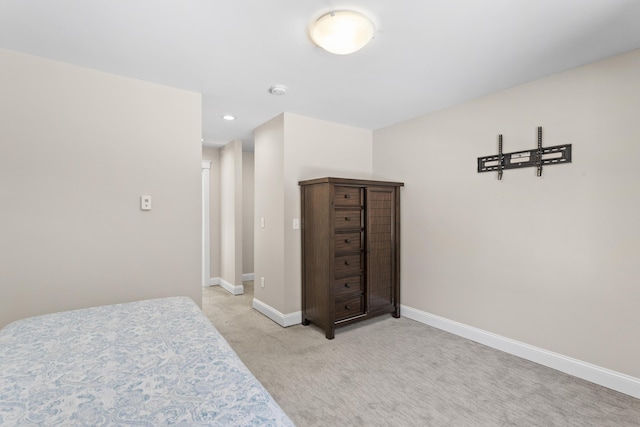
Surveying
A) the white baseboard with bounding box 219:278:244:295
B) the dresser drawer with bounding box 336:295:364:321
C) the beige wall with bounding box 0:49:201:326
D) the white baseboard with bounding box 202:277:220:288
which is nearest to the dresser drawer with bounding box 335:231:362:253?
the dresser drawer with bounding box 336:295:364:321

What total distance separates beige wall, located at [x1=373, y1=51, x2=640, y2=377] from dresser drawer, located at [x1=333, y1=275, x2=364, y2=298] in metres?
0.75

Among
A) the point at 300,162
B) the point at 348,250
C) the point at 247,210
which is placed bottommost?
the point at 348,250

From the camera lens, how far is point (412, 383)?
2.19m

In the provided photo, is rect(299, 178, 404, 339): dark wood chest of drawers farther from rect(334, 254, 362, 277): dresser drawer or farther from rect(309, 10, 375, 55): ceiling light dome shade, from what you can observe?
rect(309, 10, 375, 55): ceiling light dome shade

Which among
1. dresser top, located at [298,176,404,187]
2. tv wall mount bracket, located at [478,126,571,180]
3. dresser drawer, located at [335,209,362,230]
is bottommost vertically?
dresser drawer, located at [335,209,362,230]

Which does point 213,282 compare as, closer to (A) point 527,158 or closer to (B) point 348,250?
(B) point 348,250

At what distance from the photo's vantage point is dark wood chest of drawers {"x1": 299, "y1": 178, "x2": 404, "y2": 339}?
9.96 ft

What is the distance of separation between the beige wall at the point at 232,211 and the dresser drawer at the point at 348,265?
83.9 inches

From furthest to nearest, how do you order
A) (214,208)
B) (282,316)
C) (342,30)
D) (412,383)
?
(214,208), (282,316), (412,383), (342,30)

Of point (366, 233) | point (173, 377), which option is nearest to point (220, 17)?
point (173, 377)

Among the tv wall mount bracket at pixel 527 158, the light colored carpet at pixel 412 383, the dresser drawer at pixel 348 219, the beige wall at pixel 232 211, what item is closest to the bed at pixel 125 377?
the light colored carpet at pixel 412 383

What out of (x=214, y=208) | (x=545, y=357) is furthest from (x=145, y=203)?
(x=545, y=357)

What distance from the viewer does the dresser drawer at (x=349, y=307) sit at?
122 inches

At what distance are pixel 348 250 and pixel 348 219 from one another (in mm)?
334
